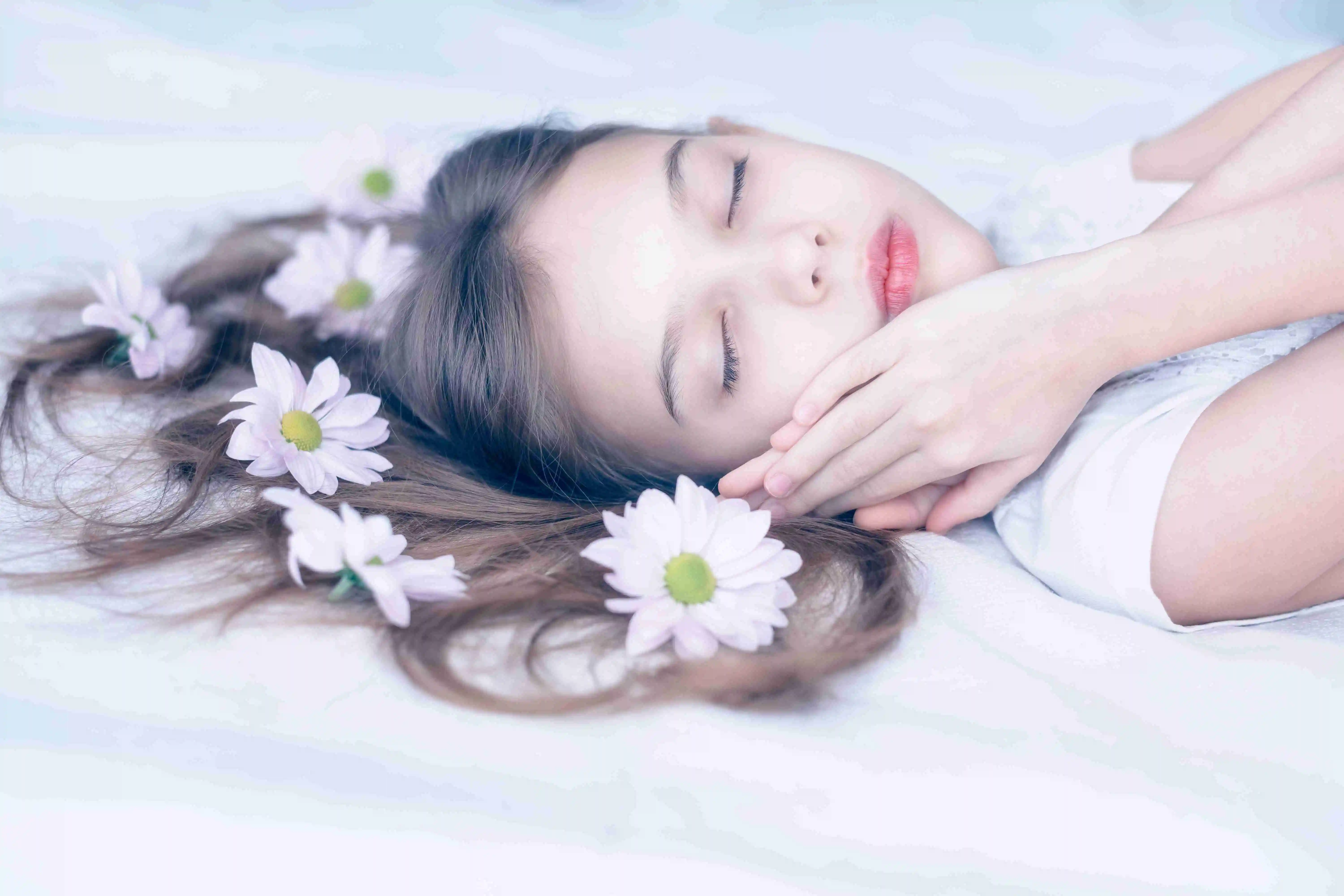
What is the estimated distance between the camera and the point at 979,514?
3.49 feet

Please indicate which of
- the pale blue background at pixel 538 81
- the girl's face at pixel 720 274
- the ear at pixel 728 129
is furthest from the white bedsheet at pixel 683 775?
the pale blue background at pixel 538 81

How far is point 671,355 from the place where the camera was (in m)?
1.05

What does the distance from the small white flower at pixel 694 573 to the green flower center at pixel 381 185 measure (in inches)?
36.8

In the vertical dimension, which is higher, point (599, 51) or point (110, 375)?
Result: point (599, 51)

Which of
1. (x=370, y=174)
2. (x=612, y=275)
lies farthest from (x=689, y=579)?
(x=370, y=174)

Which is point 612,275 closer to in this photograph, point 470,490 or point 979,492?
point 470,490

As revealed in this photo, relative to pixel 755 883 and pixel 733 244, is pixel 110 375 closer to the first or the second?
pixel 733 244

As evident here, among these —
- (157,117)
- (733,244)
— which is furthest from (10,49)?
(733,244)

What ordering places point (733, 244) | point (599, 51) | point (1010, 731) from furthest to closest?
point (599, 51) → point (733, 244) → point (1010, 731)

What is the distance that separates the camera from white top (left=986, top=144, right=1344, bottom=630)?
94 cm

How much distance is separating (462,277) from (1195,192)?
893 mm

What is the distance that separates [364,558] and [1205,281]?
834 millimetres

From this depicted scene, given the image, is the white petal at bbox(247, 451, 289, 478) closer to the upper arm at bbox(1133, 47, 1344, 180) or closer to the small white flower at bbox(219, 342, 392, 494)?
the small white flower at bbox(219, 342, 392, 494)

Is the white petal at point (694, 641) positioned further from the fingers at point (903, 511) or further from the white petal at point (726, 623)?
the fingers at point (903, 511)
